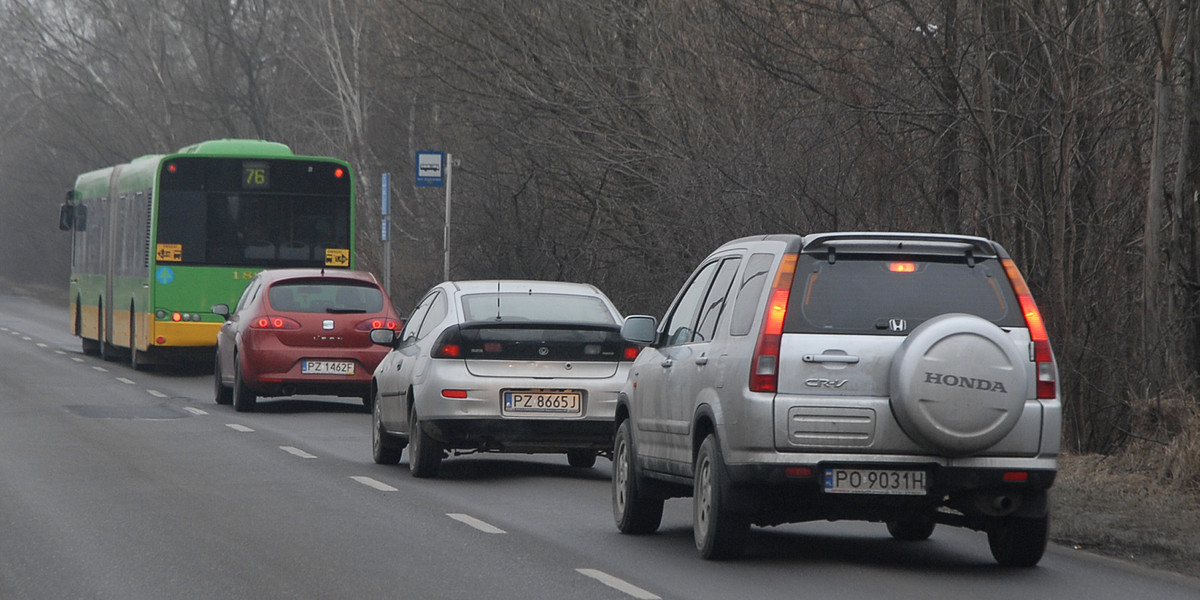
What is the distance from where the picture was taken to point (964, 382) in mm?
8797

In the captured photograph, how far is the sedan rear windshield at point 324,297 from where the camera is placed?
68.2 feet

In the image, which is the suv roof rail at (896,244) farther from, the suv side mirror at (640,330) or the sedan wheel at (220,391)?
the sedan wheel at (220,391)

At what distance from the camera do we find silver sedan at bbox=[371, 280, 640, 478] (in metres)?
13.5

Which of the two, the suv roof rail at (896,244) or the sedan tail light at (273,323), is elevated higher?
the suv roof rail at (896,244)

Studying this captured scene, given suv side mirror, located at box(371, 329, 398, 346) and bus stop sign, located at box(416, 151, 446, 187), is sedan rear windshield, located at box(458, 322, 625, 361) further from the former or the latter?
bus stop sign, located at box(416, 151, 446, 187)

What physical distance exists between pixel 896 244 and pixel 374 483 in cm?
558

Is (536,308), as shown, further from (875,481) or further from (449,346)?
(875,481)

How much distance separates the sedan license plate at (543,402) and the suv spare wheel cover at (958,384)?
16.5 ft

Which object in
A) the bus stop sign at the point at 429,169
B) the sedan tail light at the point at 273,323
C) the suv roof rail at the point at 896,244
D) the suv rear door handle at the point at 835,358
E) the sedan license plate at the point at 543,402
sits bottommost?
the sedan license plate at the point at 543,402

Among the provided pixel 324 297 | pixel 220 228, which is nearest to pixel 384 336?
pixel 324 297

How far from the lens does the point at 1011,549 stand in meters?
9.63

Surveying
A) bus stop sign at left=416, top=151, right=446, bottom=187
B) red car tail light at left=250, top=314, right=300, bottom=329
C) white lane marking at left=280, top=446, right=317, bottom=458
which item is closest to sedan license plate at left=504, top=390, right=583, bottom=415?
white lane marking at left=280, top=446, right=317, bottom=458

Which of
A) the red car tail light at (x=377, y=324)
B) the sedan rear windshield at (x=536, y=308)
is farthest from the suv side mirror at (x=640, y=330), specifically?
the red car tail light at (x=377, y=324)

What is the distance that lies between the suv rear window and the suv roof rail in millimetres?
40
